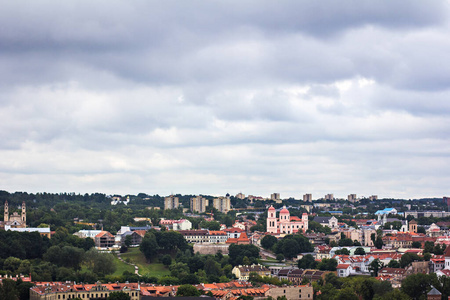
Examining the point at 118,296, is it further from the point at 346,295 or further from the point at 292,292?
the point at 346,295

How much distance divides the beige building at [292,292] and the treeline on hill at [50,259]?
21971 millimetres

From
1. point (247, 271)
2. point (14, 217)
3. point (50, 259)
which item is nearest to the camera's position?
point (50, 259)

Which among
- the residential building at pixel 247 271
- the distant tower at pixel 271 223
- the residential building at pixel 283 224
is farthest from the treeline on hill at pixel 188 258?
the residential building at pixel 283 224

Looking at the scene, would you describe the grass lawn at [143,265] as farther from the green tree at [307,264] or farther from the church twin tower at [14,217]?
the church twin tower at [14,217]

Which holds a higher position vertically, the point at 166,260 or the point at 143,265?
the point at 166,260

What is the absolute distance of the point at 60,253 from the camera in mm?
109812

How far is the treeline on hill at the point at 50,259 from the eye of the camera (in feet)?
325

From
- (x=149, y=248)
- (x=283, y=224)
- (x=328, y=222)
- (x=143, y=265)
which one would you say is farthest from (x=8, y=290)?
(x=328, y=222)

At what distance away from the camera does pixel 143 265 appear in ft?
403

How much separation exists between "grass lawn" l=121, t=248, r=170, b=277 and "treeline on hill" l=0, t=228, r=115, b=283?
6.69 metres

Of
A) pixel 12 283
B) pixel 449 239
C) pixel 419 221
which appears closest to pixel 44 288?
pixel 12 283

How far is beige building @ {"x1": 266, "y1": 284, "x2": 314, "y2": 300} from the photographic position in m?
91.9

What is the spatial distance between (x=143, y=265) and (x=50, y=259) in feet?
57.4

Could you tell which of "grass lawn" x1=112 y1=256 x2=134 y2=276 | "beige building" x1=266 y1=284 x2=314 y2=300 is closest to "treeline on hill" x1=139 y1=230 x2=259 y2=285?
"grass lawn" x1=112 y1=256 x2=134 y2=276
